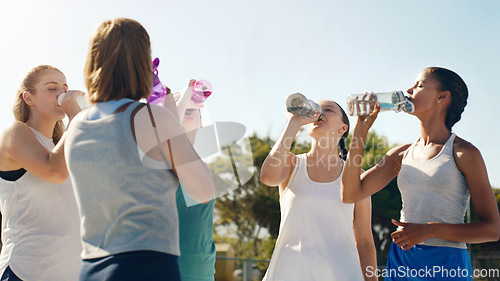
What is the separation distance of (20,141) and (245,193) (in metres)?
20.0

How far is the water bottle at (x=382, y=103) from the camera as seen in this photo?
9.70ft

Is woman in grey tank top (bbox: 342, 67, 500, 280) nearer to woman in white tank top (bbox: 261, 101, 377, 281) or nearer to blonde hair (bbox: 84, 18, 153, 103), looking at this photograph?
woman in white tank top (bbox: 261, 101, 377, 281)

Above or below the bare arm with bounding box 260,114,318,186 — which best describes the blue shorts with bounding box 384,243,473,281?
below

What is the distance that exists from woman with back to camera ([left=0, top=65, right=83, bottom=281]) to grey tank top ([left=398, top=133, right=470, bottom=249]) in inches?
72.7

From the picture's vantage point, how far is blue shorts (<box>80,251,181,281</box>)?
1.63 meters

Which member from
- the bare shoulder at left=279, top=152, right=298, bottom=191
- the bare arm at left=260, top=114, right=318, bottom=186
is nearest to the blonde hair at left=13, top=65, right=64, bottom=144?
the bare arm at left=260, top=114, right=318, bottom=186

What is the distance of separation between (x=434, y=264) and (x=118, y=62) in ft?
6.22

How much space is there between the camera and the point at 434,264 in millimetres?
2615

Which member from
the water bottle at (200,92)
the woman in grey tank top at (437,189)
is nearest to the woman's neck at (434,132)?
the woman in grey tank top at (437,189)

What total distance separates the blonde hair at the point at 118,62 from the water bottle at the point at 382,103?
5.21 ft

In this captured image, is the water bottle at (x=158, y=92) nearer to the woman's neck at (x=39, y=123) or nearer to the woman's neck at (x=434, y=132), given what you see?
the woman's neck at (x=39, y=123)

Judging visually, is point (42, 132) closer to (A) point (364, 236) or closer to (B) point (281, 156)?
(B) point (281, 156)

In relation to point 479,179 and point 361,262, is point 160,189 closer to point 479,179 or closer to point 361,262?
point 479,179

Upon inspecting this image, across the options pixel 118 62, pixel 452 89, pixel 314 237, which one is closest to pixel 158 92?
pixel 118 62
